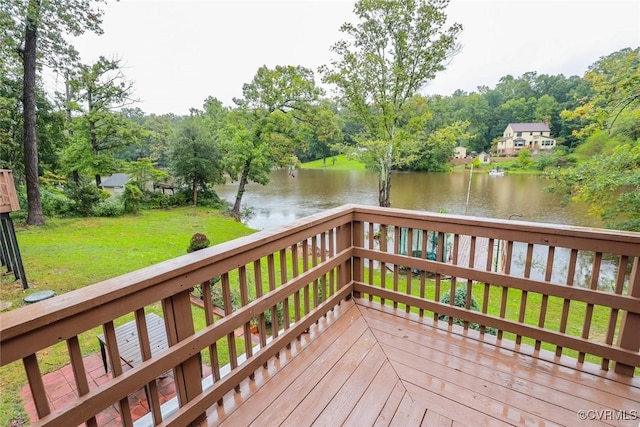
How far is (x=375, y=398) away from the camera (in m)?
1.53

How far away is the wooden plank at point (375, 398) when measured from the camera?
141 centimetres

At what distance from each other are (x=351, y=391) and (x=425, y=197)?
16557 mm

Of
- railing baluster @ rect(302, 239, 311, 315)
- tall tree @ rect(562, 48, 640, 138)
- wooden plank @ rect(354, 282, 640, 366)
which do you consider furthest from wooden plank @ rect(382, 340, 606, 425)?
tall tree @ rect(562, 48, 640, 138)

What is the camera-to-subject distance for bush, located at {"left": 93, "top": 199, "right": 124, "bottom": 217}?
12016 mm

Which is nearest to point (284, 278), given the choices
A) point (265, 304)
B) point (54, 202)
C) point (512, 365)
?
point (265, 304)

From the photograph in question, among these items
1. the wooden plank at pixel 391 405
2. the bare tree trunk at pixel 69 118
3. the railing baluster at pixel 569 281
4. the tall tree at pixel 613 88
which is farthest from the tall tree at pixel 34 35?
the tall tree at pixel 613 88

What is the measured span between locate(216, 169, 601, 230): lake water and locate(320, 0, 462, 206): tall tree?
4.23 metres

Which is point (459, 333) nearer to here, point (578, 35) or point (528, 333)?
point (528, 333)

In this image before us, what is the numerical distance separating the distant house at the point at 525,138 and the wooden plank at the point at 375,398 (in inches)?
607

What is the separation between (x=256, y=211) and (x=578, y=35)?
14.3 m

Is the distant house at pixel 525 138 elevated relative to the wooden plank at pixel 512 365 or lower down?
elevated

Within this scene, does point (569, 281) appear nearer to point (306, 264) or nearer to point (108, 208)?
point (306, 264)

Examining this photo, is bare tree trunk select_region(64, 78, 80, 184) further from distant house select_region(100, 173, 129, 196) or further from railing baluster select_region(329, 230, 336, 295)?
railing baluster select_region(329, 230, 336, 295)

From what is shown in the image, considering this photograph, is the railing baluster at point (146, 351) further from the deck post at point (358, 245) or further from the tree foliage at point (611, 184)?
the tree foliage at point (611, 184)
